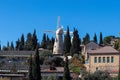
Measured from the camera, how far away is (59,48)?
120m

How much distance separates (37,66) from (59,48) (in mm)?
52255

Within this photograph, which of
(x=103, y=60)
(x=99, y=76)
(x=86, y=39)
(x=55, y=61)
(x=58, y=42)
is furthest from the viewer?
(x=86, y=39)

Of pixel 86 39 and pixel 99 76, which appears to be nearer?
pixel 99 76

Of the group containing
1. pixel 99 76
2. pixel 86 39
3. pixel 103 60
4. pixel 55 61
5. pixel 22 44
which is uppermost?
pixel 86 39

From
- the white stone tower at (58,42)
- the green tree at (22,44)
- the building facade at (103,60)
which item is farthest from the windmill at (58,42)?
the building facade at (103,60)

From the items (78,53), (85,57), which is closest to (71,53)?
(78,53)

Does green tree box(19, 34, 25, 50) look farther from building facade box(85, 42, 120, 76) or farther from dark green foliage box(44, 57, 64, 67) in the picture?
building facade box(85, 42, 120, 76)

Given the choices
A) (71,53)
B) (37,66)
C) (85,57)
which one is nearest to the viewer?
(37,66)

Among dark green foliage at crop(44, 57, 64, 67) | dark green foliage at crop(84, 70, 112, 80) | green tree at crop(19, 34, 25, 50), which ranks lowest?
dark green foliage at crop(84, 70, 112, 80)

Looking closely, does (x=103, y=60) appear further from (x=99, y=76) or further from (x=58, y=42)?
(x=58, y=42)

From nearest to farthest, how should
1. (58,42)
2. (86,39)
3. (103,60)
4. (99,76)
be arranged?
1. (99,76)
2. (103,60)
3. (58,42)
4. (86,39)

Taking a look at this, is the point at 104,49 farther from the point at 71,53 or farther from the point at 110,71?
the point at 71,53

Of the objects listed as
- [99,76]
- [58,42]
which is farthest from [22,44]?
[99,76]

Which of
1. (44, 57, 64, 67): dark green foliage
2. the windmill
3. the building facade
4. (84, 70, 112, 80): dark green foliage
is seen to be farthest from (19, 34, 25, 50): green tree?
(84, 70, 112, 80): dark green foliage
